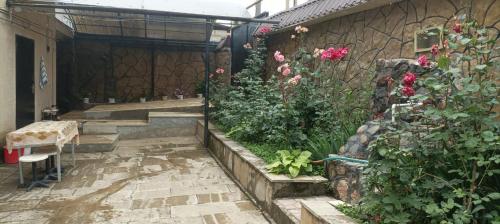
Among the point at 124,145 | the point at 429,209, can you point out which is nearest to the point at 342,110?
the point at 429,209

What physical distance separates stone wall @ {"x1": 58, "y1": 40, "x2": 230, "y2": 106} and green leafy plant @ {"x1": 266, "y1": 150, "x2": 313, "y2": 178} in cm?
674

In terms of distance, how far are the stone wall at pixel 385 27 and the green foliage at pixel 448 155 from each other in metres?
1.51

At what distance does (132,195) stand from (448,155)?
11.4ft

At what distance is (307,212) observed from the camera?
104 inches

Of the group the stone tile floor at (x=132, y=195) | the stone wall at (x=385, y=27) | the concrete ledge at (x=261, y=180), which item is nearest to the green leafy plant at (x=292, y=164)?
the concrete ledge at (x=261, y=180)

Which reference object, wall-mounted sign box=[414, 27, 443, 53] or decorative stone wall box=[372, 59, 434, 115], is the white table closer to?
decorative stone wall box=[372, 59, 434, 115]

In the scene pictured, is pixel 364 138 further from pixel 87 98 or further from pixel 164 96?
pixel 87 98

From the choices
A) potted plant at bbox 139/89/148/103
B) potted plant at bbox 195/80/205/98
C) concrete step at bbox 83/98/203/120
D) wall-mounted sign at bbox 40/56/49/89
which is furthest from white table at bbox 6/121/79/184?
potted plant at bbox 195/80/205/98

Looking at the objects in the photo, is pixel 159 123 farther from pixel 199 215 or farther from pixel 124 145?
pixel 199 215

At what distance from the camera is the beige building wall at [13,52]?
5.35 meters

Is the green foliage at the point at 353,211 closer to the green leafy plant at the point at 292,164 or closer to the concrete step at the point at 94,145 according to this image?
the green leafy plant at the point at 292,164

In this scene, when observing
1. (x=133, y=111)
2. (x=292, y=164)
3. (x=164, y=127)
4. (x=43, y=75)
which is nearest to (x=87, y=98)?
(x=133, y=111)

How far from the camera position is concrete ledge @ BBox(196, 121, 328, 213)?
3428 millimetres

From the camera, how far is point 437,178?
199 cm
